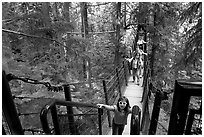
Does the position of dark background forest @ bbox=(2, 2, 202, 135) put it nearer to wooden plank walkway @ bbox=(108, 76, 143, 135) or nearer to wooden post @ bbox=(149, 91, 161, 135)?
wooden post @ bbox=(149, 91, 161, 135)

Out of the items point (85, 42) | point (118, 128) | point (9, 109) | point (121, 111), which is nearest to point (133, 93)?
point (85, 42)

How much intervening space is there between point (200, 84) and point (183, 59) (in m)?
3.61

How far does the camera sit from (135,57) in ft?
21.2

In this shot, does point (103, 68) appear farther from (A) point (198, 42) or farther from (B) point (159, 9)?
(A) point (198, 42)

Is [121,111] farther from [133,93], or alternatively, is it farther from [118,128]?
[133,93]

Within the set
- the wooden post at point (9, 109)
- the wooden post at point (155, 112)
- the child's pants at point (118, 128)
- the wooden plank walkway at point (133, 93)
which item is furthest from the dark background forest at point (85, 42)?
the wooden plank walkway at point (133, 93)

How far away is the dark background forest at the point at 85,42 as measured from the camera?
443 centimetres

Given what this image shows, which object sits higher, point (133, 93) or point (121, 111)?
point (121, 111)

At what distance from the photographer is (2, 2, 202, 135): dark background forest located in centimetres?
443

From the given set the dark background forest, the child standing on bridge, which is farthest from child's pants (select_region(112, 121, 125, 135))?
the dark background forest

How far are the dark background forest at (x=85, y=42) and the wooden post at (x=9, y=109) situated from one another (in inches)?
35.6

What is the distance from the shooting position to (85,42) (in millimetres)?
6086

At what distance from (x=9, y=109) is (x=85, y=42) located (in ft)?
16.4

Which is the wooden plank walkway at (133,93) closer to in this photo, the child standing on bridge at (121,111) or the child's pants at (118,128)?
the child's pants at (118,128)
